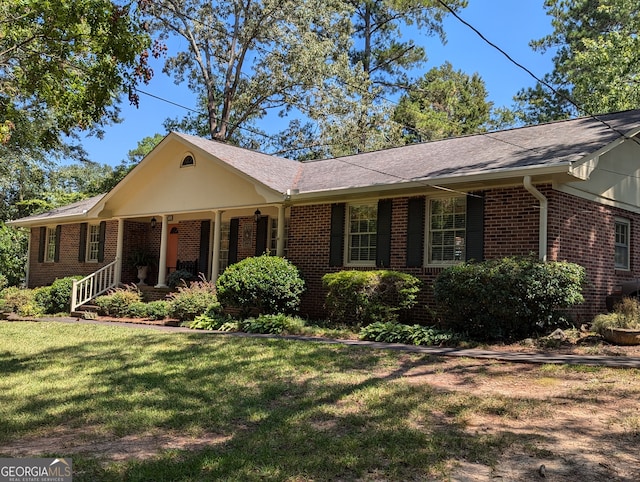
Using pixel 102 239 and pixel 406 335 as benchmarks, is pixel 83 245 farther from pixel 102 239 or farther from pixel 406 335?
pixel 406 335

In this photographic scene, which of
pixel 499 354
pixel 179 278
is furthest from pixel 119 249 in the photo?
pixel 499 354

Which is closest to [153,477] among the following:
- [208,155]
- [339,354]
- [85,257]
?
[339,354]

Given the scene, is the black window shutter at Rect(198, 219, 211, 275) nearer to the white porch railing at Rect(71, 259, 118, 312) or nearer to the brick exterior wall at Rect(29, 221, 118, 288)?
the white porch railing at Rect(71, 259, 118, 312)

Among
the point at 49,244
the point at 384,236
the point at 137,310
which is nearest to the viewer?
the point at 384,236

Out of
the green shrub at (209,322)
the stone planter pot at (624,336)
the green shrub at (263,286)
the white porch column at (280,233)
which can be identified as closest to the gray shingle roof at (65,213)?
the green shrub at (209,322)

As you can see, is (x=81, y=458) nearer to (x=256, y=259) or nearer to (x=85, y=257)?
(x=256, y=259)

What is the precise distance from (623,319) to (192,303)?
31.0 ft

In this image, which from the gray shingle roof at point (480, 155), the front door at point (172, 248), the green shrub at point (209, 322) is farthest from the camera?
the front door at point (172, 248)

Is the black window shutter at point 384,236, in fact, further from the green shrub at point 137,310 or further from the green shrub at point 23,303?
the green shrub at point 23,303

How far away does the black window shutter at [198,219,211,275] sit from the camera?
682 inches

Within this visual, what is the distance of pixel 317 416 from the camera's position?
550 centimetres

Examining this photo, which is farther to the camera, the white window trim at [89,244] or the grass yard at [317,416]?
the white window trim at [89,244]

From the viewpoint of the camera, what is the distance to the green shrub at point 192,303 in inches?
548

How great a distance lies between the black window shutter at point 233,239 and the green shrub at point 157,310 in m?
2.52
